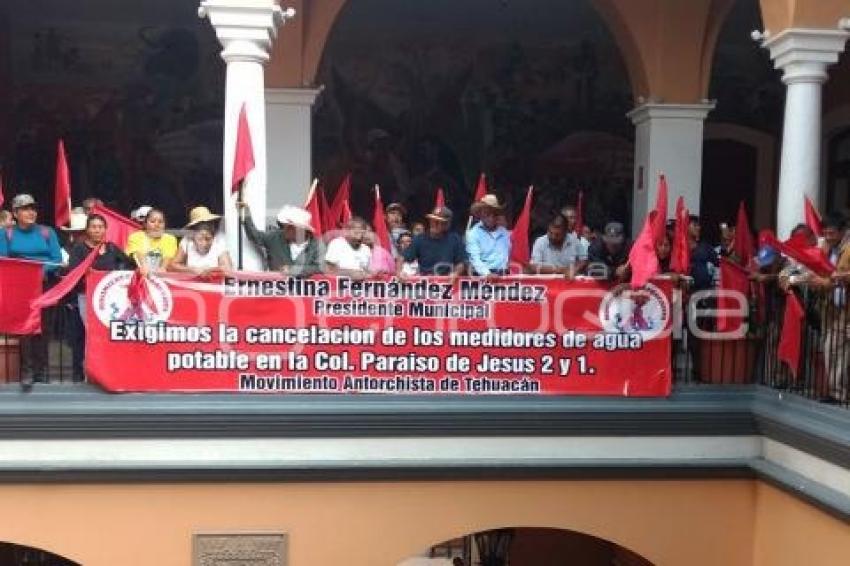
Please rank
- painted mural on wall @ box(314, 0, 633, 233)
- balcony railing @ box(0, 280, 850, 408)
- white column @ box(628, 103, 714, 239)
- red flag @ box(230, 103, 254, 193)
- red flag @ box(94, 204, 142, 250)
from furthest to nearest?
painted mural on wall @ box(314, 0, 633, 233)
white column @ box(628, 103, 714, 239)
red flag @ box(94, 204, 142, 250)
red flag @ box(230, 103, 254, 193)
balcony railing @ box(0, 280, 850, 408)

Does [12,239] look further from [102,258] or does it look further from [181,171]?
[181,171]

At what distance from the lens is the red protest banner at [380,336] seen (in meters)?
6.76

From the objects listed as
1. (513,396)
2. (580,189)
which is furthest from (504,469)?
(580,189)

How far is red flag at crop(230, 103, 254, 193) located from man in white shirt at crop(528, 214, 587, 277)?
7.31 feet

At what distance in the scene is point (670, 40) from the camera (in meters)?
10.5

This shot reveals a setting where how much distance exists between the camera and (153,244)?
7438mm

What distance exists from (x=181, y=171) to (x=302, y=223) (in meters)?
6.83

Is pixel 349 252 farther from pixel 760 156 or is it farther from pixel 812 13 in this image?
pixel 760 156

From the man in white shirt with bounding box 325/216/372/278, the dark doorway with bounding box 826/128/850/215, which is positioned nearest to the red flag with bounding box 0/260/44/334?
the man in white shirt with bounding box 325/216/372/278

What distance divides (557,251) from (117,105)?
25.4 feet

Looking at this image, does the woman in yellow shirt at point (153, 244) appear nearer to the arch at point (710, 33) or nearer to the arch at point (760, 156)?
the arch at point (710, 33)

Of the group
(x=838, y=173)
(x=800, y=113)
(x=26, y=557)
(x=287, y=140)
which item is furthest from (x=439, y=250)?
(x=838, y=173)

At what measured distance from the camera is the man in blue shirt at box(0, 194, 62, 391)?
691 centimetres

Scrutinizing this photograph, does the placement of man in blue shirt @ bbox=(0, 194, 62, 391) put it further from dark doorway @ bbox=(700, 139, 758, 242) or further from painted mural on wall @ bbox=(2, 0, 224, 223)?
dark doorway @ bbox=(700, 139, 758, 242)
